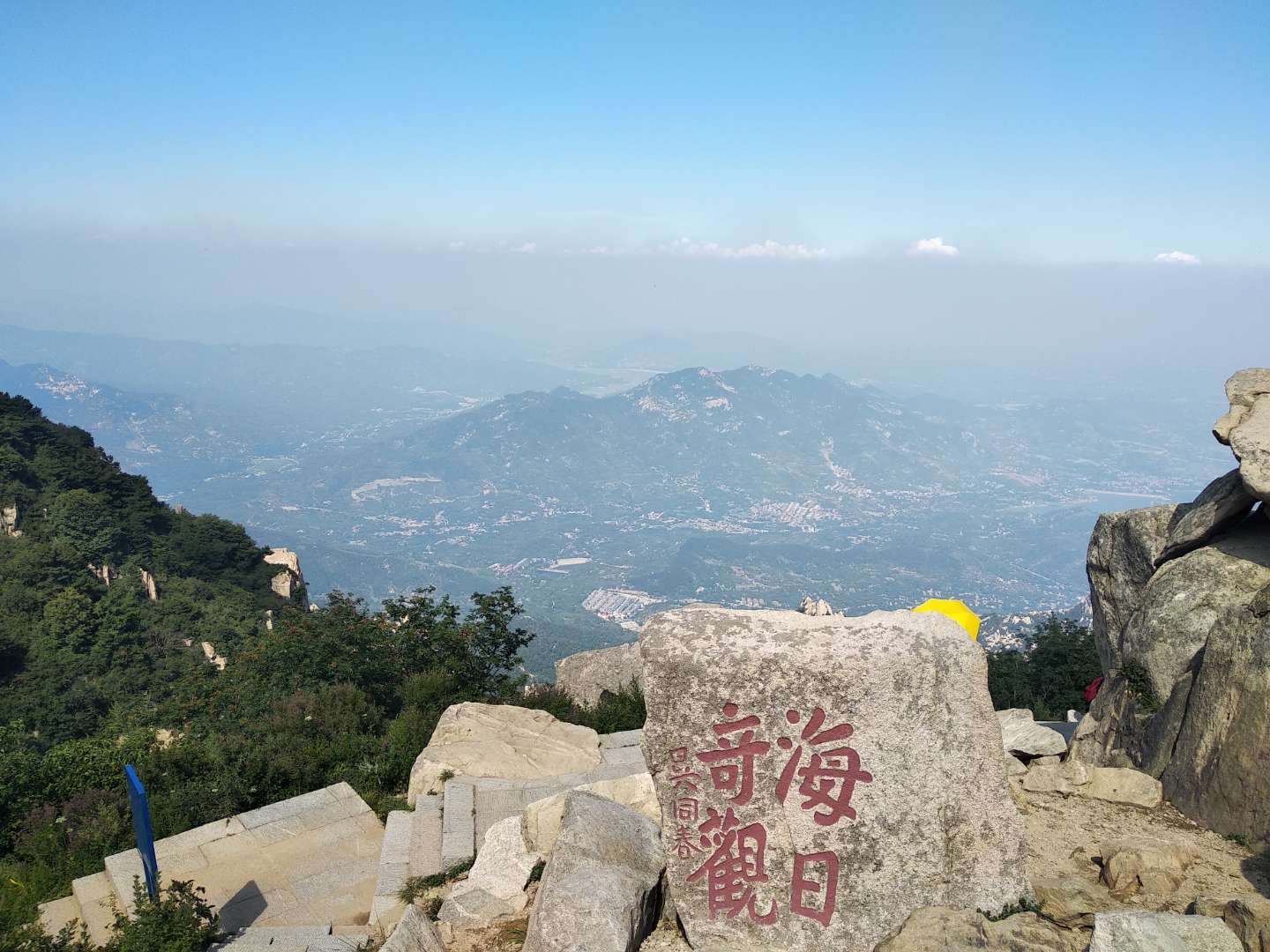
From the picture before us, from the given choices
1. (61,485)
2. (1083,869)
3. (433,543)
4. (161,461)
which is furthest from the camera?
(161,461)

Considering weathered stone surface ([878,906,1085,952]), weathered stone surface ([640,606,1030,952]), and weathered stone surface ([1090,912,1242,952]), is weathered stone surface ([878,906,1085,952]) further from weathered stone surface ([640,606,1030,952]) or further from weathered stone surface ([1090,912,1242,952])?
weathered stone surface ([1090,912,1242,952])

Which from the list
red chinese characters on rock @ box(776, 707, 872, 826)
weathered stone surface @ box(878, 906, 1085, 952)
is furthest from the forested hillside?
weathered stone surface @ box(878, 906, 1085, 952)

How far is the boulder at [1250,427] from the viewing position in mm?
7379

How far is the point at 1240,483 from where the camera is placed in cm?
804

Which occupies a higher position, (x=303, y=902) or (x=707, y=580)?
(x=303, y=902)

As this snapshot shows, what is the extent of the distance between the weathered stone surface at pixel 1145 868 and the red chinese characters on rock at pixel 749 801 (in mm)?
2054

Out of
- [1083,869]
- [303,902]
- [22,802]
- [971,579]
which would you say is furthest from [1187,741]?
[971,579]

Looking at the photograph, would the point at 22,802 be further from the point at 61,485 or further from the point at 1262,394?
the point at 61,485

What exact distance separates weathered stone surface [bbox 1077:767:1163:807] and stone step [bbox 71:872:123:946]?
300 inches

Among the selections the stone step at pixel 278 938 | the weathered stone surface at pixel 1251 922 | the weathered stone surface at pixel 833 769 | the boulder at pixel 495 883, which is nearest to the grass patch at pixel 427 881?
the boulder at pixel 495 883

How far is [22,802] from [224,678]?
Result: 21.7 feet

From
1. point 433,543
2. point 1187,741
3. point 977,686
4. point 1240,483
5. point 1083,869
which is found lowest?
point 433,543

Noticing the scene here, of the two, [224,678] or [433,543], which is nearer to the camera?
[224,678]

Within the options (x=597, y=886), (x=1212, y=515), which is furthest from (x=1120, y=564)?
(x=597, y=886)
